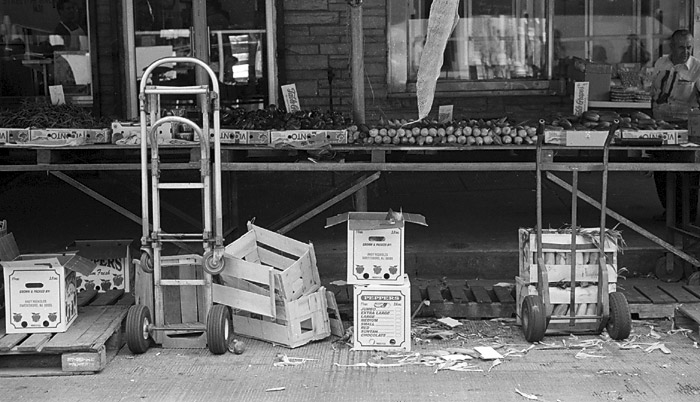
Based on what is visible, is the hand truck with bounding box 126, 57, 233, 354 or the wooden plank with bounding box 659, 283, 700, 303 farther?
the wooden plank with bounding box 659, 283, 700, 303

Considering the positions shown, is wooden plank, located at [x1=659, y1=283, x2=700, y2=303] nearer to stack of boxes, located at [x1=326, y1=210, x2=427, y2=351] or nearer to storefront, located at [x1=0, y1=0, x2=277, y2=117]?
stack of boxes, located at [x1=326, y1=210, x2=427, y2=351]

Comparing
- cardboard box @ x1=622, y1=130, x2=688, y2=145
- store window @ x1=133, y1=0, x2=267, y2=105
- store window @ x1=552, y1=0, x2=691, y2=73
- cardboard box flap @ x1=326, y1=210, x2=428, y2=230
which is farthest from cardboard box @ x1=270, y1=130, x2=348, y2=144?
store window @ x1=552, y1=0, x2=691, y2=73

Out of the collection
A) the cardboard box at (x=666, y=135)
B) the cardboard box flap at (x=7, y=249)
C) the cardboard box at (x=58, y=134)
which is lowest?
the cardboard box flap at (x=7, y=249)

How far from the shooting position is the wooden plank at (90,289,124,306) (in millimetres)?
7293

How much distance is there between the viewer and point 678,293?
24.9 ft

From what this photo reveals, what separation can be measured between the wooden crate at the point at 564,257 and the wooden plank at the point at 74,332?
3085mm

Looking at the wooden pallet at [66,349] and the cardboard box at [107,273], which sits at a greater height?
the cardboard box at [107,273]

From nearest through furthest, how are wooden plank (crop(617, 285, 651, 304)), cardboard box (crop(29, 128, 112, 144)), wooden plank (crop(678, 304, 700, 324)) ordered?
wooden plank (crop(678, 304, 700, 324))
wooden plank (crop(617, 285, 651, 304))
cardboard box (crop(29, 128, 112, 144))

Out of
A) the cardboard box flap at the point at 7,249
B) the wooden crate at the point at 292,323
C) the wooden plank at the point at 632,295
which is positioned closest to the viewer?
the wooden crate at the point at 292,323

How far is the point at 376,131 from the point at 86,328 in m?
2.69

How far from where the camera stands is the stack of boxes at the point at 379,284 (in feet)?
21.4

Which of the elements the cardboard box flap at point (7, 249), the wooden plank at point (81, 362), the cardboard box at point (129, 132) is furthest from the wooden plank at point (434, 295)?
the cardboard box flap at point (7, 249)

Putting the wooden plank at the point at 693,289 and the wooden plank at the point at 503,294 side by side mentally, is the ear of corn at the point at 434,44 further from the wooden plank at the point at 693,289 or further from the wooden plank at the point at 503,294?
the wooden plank at the point at 693,289

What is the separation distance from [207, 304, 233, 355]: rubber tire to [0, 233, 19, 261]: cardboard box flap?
1560mm
